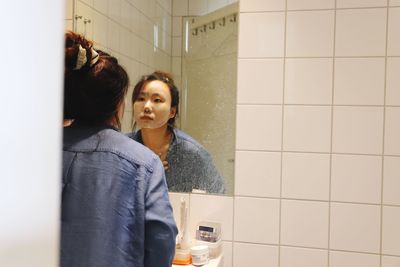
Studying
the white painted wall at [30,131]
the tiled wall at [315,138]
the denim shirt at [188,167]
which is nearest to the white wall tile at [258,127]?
the tiled wall at [315,138]

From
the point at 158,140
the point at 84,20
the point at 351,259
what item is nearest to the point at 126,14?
the point at 84,20

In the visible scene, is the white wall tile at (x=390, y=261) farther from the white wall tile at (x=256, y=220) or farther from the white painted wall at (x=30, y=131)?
the white painted wall at (x=30, y=131)

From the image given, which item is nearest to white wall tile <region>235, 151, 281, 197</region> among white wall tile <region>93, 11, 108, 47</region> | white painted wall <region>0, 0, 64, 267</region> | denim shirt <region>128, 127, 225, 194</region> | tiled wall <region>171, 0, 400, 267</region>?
tiled wall <region>171, 0, 400, 267</region>

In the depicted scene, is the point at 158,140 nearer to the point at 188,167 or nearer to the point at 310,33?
the point at 188,167

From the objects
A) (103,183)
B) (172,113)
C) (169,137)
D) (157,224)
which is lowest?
(157,224)

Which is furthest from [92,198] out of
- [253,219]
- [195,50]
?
[195,50]

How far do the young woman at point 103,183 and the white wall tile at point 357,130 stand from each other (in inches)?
31.0

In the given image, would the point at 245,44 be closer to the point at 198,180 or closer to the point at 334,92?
the point at 334,92

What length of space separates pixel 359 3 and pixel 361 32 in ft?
0.37

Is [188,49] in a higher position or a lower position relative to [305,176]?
higher

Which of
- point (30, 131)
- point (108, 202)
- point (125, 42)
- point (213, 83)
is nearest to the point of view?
point (30, 131)

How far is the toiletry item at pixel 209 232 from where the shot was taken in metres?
1.53

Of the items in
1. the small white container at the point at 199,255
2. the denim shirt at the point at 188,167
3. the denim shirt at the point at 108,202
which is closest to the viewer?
the denim shirt at the point at 108,202

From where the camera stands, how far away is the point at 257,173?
5.06ft
